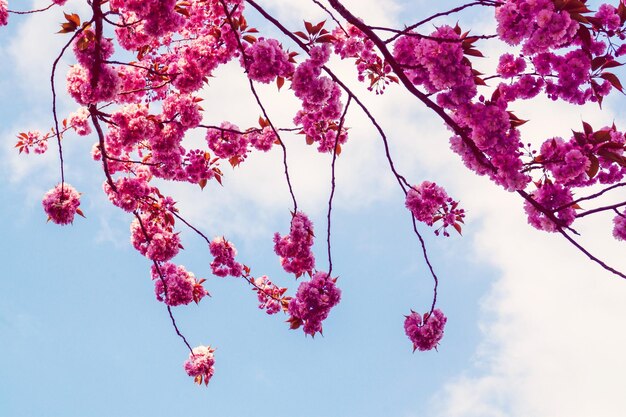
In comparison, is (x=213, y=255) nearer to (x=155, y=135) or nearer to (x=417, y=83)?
(x=155, y=135)

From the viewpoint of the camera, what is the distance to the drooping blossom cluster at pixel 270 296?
6.67 meters

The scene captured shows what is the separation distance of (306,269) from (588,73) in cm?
305

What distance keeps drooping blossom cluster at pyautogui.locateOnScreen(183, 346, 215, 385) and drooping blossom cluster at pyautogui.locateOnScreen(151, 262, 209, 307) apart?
64cm

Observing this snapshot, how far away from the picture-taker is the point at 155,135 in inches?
189

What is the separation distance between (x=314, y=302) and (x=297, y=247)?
0.65 metres

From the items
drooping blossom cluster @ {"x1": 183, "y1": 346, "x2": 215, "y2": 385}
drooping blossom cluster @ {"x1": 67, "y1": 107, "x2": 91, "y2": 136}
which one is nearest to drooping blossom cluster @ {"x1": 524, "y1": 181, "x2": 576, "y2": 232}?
drooping blossom cluster @ {"x1": 183, "y1": 346, "x2": 215, "y2": 385}

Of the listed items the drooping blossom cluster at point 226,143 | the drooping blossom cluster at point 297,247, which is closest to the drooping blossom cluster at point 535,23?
the drooping blossom cluster at point 297,247

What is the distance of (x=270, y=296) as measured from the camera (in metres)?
6.71

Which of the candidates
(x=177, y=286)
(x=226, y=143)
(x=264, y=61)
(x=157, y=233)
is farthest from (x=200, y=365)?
(x=264, y=61)

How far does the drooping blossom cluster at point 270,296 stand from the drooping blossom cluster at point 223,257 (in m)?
0.60

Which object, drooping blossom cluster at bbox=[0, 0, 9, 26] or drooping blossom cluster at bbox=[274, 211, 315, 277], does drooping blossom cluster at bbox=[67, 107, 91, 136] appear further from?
drooping blossom cluster at bbox=[274, 211, 315, 277]

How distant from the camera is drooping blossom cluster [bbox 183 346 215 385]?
19.3 ft

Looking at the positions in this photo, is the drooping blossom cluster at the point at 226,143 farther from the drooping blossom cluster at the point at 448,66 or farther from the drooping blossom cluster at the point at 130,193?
the drooping blossom cluster at the point at 448,66

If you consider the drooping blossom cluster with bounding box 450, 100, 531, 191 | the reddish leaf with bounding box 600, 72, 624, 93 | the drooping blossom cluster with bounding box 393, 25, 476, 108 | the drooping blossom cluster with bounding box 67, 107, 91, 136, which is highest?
the drooping blossom cluster with bounding box 67, 107, 91, 136
